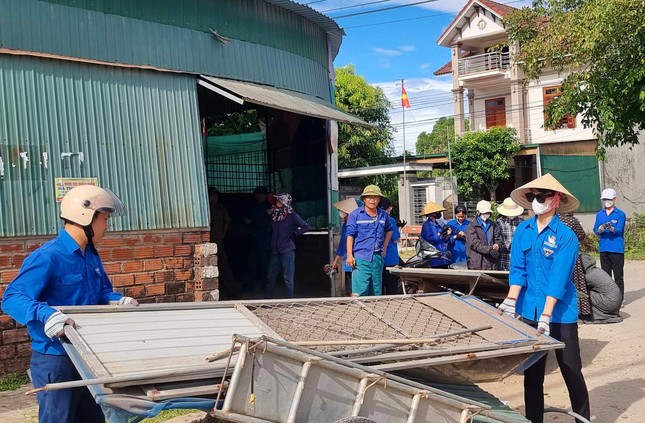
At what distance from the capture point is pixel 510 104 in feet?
103

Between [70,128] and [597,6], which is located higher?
[597,6]

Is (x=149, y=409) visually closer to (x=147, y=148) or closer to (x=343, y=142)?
(x=147, y=148)

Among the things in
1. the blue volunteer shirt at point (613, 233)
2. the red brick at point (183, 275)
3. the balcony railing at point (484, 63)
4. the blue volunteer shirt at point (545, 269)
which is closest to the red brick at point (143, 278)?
the red brick at point (183, 275)

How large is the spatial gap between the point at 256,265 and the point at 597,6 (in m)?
7.20

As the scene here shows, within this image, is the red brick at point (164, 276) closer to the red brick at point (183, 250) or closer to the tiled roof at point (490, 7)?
the red brick at point (183, 250)

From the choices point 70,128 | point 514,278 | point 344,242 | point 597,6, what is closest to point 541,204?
point 514,278

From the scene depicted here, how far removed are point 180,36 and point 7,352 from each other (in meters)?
3.96

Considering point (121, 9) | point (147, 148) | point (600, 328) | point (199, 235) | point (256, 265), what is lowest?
point (600, 328)

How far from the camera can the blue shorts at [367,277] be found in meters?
7.86

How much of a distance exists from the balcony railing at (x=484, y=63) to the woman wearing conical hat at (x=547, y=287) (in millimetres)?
27143

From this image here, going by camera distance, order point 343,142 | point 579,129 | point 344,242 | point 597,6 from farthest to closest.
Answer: point 343,142
point 579,129
point 597,6
point 344,242

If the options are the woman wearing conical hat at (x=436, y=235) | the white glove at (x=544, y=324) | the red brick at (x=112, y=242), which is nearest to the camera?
the white glove at (x=544, y=324)

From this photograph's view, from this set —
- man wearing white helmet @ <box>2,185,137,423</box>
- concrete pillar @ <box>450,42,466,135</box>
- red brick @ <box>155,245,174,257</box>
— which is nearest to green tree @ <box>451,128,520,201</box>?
concrete pillar @ <box>450,42,466,135</box>

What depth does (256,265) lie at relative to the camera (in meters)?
12.0
